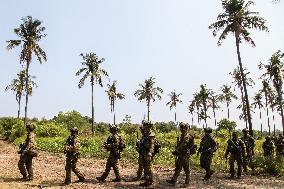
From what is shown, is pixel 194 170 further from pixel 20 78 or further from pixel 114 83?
pixel 114 83

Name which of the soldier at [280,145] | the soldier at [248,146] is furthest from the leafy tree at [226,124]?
the soldier at [248,146]

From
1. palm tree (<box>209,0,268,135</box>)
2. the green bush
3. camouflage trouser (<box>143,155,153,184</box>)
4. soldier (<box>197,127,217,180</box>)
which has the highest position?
palm tree (<box>209,0,268,135</box>)

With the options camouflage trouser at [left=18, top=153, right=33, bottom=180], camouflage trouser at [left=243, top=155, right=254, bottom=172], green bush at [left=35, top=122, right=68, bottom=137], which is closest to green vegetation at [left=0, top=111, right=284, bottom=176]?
green bush at [left=35, top=122, right=68, bottom=137]

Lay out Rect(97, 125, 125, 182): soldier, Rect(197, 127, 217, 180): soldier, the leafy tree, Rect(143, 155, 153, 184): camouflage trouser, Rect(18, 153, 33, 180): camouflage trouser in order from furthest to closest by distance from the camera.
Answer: the leafy tree, Rect(197, 127, 217, 180): soldier, Rect(97, 125, 125, 182): soldier, Rect(18, 153, 33, 180): camouflage trouser, Rect(143, 155, 153, 184): camouflage trouser

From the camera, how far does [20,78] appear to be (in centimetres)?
6500

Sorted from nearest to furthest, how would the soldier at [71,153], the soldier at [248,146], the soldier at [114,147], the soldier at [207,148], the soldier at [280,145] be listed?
1. the soldier at [71,153]
2. the soldier at [114,147]
3. the soldier at [207,148]
4. the soldier at [248,146]
5. the soldier at [280,145]

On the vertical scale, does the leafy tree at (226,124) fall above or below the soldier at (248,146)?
above

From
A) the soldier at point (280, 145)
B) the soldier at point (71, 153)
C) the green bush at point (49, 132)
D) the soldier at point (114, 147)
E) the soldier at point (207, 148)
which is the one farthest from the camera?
the green bush at point (49, 132)

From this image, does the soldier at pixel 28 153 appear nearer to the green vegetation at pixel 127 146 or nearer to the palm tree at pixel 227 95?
the green vegetation at pixel 127 146

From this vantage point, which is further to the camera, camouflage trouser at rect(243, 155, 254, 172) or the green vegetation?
the green vegetation

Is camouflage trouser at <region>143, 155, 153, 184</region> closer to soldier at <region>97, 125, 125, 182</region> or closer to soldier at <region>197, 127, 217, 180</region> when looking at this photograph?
soldier at <region>97, 125, 125, 182</region>

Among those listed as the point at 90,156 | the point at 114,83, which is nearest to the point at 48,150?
the point at 90,156

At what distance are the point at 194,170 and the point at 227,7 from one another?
20438mm

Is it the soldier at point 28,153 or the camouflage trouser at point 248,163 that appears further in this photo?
the camouflage trouser at point 248,163
